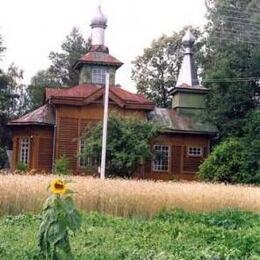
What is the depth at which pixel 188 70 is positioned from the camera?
136 feet

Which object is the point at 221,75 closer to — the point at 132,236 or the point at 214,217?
the point at 214,217

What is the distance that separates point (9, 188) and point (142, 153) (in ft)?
52.9

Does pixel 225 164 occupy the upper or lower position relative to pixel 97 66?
lower

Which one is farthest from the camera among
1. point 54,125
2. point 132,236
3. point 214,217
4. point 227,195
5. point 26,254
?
point 54,125

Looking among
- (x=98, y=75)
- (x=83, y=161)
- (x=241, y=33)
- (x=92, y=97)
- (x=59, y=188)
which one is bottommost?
(x=59, y=188)

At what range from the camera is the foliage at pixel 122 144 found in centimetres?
3125

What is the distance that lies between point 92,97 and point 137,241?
24486mm

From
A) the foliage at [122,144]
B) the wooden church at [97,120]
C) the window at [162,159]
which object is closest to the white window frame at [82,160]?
the wooden church at [97,120]

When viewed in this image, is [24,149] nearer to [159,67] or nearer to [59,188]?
[159,67]

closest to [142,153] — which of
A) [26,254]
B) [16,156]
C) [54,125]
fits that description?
[54,125]

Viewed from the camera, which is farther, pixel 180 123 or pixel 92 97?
pixel 180 123

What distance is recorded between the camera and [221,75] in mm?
36250

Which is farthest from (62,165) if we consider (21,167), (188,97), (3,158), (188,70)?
(188,70)

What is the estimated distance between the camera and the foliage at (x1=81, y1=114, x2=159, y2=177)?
1230 inches
